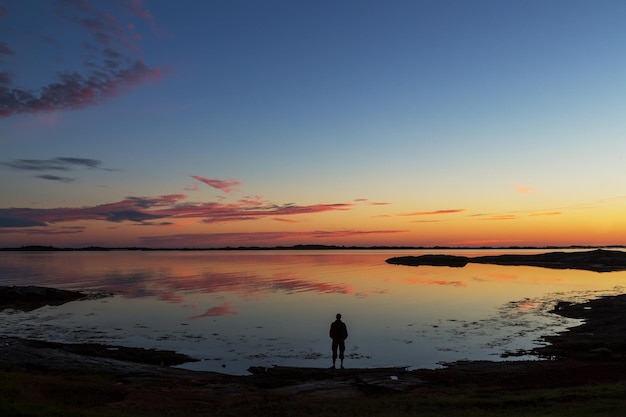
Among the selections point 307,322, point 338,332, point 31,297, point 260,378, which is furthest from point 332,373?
point 31,297

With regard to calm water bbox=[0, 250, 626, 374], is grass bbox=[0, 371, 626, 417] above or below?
above

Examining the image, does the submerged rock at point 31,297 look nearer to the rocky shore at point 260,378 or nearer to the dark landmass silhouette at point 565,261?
the rocky shore at point 260,378

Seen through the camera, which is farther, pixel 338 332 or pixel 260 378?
pixel 338 332

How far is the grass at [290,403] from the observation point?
1716 cm

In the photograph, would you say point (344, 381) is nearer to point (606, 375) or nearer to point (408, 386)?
point (408, 386)

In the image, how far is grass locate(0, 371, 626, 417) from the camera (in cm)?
1716

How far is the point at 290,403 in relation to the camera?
792 inches

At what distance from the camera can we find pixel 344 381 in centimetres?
2423

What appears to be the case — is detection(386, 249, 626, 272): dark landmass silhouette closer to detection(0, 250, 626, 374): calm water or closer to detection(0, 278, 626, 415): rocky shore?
detection(0, 250, 626, 374): calm water

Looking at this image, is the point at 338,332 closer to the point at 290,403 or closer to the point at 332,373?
the point at 332,373

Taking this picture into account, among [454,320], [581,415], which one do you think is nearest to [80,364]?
[581,415]

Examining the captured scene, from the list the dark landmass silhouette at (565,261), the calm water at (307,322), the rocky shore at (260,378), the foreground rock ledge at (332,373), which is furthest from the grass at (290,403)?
the dark landmass silhouette at (565,261)

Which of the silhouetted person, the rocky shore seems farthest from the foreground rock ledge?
the silhouetted person

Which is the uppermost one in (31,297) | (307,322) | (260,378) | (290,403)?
(290,403)
